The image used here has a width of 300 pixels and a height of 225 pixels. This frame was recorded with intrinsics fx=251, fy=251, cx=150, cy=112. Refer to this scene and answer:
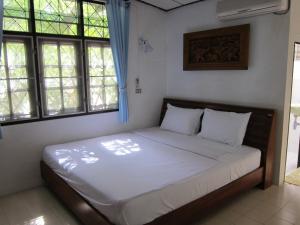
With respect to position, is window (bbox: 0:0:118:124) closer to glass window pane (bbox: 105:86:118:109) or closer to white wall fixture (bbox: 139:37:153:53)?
glass window pane (bbox: 105:86:118:109)

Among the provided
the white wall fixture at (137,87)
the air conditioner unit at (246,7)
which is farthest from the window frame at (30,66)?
the air conditioner unit at (246,7)

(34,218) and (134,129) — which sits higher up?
(134,129)

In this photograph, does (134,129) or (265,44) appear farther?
→ (134,129)

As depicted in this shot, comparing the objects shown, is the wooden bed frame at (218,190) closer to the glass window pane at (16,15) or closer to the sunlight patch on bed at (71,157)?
the sunlight patch on bed at (71,157)

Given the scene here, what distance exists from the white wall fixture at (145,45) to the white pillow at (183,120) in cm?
102

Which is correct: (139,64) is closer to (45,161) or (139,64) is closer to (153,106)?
(153,106)

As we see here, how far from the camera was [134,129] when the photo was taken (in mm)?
3955

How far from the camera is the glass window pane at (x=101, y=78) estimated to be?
11.2 ft

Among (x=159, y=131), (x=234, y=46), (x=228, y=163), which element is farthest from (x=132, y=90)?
(x=228, y=163)

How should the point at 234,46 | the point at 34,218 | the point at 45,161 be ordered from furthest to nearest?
the point at 234,46
the point at 45,161
the point at 34,218

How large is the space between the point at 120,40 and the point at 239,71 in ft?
5.39

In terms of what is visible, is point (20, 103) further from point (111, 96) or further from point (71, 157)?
point (111, 96)

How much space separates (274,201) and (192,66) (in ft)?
6.71

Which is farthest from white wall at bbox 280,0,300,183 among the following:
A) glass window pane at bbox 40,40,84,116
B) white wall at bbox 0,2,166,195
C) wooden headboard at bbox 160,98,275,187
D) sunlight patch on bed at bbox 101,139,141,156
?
glass window pane at bbox 40,40,84,116
